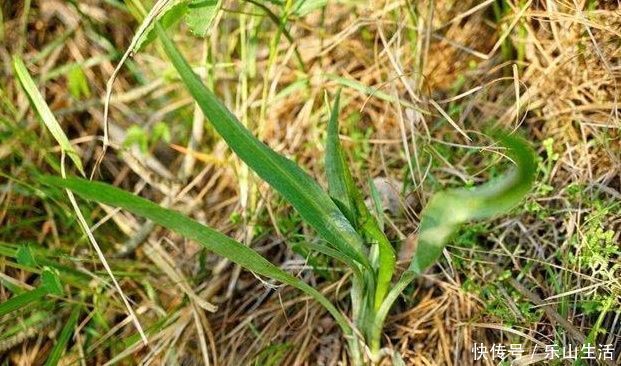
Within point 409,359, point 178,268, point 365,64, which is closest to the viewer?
point 409,359

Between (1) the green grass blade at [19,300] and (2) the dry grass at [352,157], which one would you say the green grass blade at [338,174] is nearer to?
(2) the dry grass at [352,157]

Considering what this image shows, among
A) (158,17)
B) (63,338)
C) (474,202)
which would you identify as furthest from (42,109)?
(474,202)

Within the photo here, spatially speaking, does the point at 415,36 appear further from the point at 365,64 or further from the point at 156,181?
the point at 156,181

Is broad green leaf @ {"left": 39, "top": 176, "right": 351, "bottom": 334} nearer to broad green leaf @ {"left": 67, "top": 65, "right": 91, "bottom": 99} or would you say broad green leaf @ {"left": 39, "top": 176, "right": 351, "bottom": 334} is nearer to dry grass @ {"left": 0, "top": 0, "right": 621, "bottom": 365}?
dry grass @ {"left": 0, "top": 0, "right": 621, "bottom": 365}

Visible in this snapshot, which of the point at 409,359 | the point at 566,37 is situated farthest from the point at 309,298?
the point at 566,37

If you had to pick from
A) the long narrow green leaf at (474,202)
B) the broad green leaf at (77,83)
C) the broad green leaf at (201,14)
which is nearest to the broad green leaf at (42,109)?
the broad green leaf at (201,14)

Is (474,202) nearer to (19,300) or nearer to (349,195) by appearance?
(349,195)

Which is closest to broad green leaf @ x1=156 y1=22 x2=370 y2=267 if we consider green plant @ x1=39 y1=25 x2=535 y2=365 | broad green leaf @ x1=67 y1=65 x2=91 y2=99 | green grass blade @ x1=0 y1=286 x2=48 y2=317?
green plant @ x1=39 y1=25 x2=535 y2=365
